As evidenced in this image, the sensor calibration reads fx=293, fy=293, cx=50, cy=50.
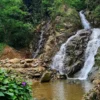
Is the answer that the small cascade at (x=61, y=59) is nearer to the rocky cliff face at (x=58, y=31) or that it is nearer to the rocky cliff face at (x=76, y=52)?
the rocky cliff face at (x=76, y=52)

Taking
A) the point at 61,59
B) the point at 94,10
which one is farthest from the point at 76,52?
the point at 94,10

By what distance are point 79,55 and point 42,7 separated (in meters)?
15.8

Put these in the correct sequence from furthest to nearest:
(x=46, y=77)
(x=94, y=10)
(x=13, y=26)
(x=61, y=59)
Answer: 1. (x=13, y=26)
2. (x=94, y=10)
3. (x=61, y=59)
4. (x=46, y=77)

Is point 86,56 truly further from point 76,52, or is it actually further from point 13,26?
point 13,26

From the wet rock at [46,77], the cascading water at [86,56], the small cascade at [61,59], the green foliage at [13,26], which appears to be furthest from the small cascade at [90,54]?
the green foliage at [13,26]

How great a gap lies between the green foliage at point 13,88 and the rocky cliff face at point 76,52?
14.0m

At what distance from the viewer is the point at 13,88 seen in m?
5.28

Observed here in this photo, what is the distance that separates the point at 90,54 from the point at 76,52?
102 cm

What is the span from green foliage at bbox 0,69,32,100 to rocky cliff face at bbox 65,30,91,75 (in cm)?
1398

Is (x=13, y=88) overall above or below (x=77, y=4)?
below

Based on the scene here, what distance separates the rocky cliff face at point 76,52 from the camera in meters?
20.0

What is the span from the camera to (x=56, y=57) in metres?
22.4

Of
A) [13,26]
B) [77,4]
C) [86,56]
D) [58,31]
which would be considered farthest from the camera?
[77,4]

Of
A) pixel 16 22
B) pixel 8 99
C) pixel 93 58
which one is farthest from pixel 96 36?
pixel 8 99
